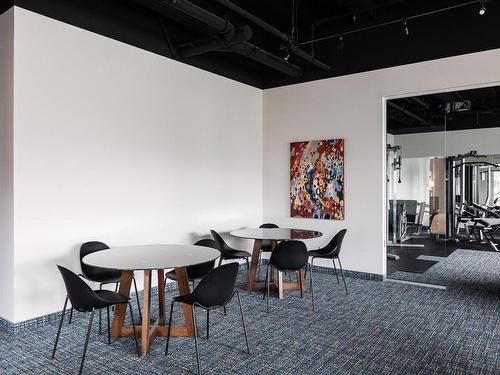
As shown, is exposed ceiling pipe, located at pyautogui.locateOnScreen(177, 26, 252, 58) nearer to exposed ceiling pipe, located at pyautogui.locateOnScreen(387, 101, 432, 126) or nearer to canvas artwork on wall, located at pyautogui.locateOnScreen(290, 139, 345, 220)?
canvas artwork on wall, located at pyautogui.locateOnScreen(290, 139, 345, 220)

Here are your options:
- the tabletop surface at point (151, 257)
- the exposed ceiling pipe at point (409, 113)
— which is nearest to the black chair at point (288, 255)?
the tabletop surface at point (151, 257)

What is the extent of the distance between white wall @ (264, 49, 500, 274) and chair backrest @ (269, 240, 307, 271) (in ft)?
5.76

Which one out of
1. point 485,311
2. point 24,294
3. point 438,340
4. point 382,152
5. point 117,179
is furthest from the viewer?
point 382,152

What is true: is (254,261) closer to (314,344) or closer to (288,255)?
(288,255)

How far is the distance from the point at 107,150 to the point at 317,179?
3.26m

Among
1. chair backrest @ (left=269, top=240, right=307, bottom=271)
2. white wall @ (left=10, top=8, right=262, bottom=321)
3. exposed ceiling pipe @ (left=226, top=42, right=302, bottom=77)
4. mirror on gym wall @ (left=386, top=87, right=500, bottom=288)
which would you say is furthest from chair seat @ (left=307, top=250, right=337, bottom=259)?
exposed ceiling pipe @ (left=226, top=42, right=302, bottom=77)

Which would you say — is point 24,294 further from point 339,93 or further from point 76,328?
point 339,93

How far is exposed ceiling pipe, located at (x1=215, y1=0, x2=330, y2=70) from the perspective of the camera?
4355mm

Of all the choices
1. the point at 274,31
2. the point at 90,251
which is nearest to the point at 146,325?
the point at 90,251

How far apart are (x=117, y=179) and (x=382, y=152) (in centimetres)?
362

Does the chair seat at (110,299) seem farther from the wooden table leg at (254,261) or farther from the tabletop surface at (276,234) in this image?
the wooden table leg at (254,261)

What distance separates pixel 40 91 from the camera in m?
3.96

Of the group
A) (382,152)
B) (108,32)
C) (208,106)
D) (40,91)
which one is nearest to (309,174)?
(382,152)

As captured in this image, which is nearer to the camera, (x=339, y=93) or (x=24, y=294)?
(x=24, y=294)
